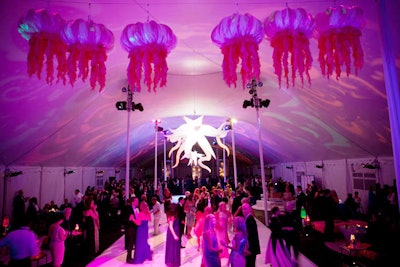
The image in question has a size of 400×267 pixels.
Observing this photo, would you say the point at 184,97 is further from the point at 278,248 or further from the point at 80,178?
the point at 278,248

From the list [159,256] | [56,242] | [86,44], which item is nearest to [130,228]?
[159,256]

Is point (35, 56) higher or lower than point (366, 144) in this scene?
higher

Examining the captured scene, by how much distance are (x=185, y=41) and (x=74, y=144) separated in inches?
319

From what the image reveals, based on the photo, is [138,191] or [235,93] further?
[138,191]

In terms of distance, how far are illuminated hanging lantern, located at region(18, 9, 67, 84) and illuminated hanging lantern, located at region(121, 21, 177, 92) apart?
0.83m

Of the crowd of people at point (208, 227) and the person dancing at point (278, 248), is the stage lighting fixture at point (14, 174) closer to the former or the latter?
the crowd of people at point (208, 227)

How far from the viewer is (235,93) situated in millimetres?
12102

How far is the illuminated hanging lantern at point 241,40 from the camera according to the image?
347cm

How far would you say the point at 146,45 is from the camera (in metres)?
3.67

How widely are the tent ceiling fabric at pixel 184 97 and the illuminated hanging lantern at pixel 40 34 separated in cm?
134

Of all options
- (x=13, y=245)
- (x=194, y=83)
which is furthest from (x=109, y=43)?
(x=194, y=83)

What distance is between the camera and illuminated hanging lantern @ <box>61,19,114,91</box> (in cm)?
345

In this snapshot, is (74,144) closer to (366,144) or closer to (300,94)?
(300,94)

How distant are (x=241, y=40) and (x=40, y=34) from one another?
8.44ft
